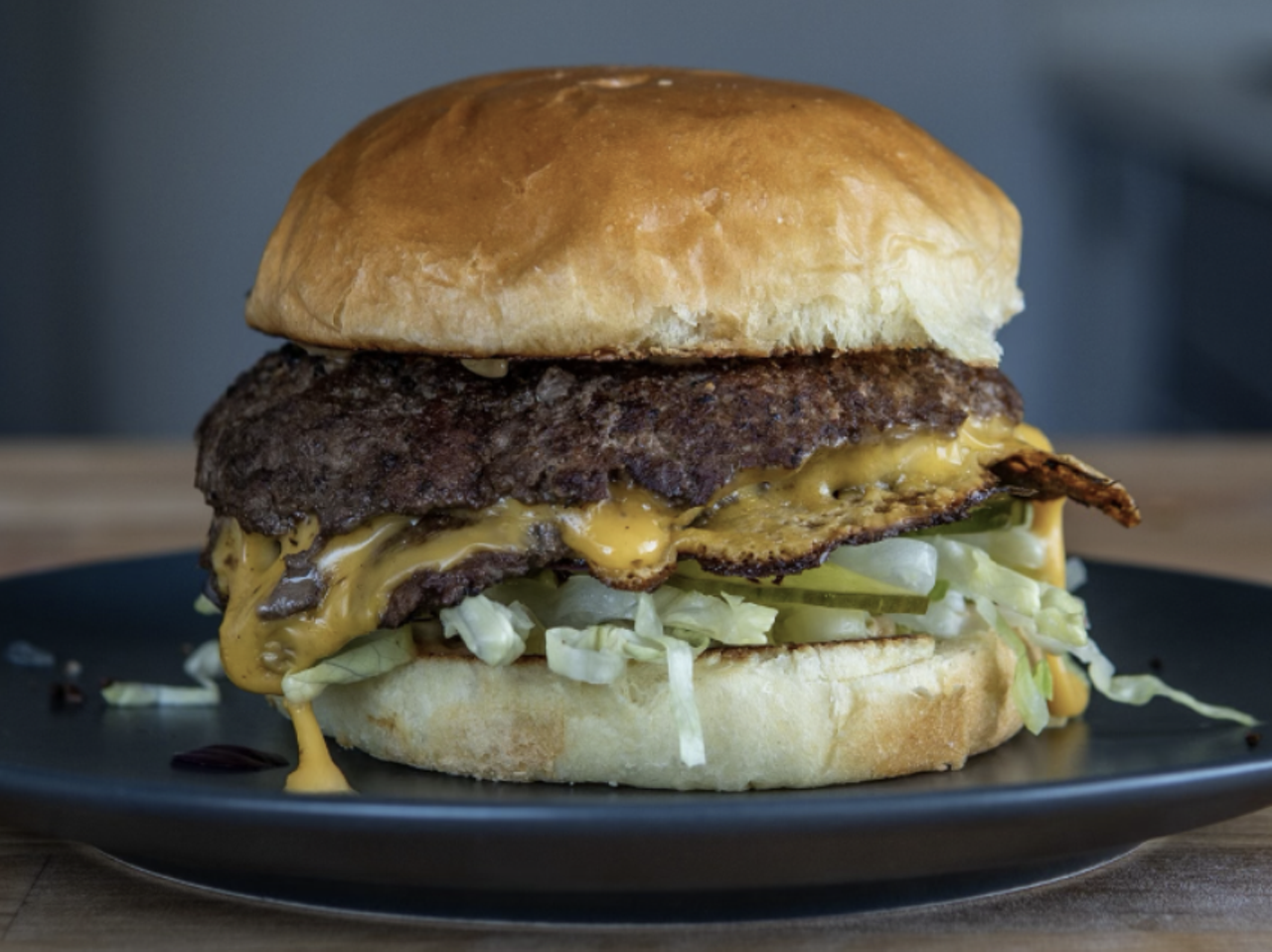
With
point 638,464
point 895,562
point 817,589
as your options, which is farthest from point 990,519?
point 638,464

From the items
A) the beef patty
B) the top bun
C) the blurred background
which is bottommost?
the blurred background

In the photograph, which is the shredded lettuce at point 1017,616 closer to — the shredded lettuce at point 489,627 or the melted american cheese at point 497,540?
the melted american cheese at point 497,540

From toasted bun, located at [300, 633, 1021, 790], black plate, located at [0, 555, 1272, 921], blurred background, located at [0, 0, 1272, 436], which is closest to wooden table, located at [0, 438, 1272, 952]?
black plate, located at [0, 555, 1272, 921]

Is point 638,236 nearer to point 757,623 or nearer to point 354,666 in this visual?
point 757,623

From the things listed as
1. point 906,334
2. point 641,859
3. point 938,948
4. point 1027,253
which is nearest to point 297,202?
point 906,334

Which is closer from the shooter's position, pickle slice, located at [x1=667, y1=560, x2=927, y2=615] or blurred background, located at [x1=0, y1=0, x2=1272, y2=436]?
pickle slice, located at [x1=667, y1=560, x2=927, y2=615]

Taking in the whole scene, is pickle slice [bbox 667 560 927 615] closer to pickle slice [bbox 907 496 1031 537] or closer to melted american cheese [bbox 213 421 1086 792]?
melted american cheese [bbox 213 421 1086 792]
